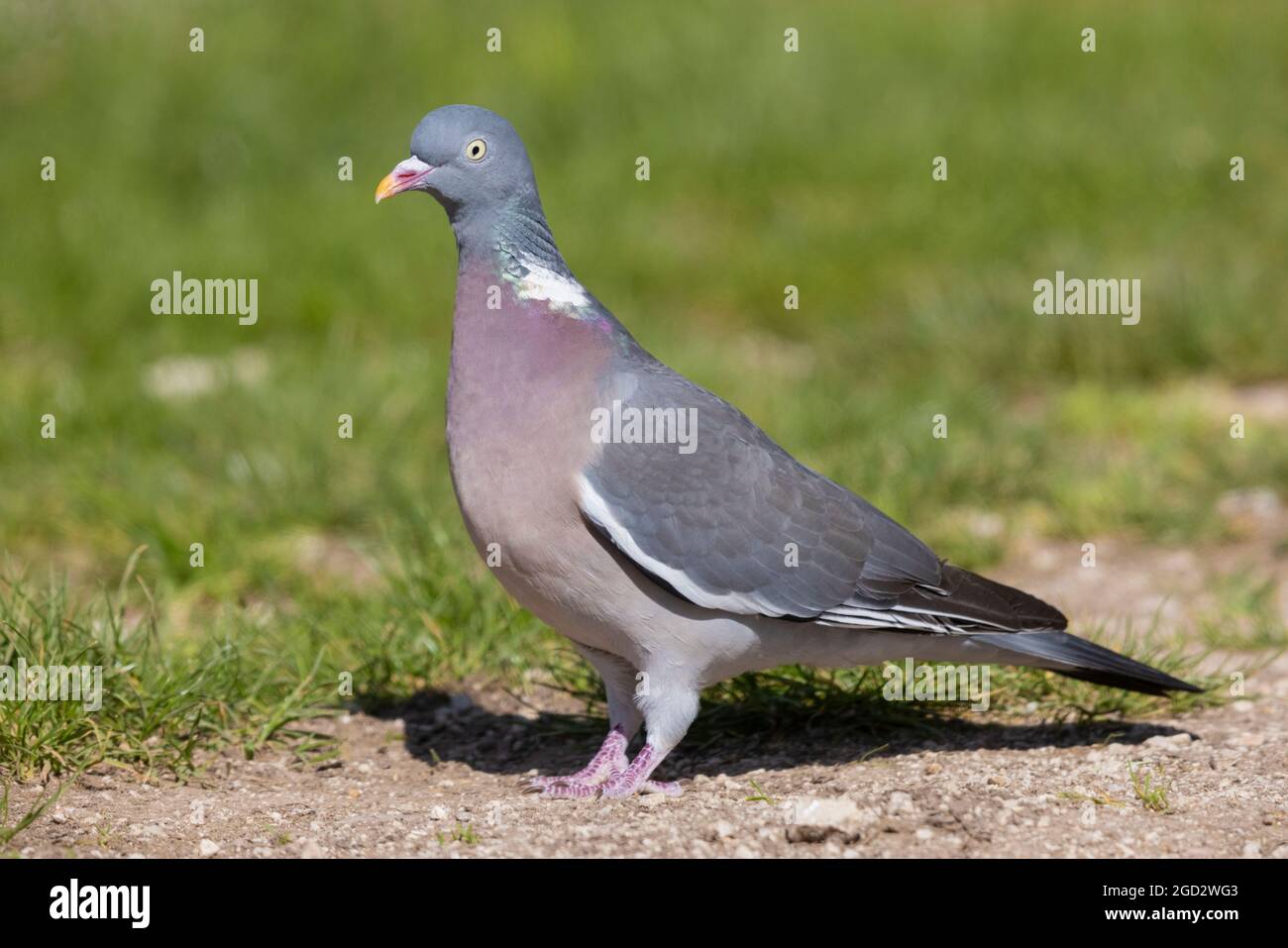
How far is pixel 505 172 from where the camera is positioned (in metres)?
4.25

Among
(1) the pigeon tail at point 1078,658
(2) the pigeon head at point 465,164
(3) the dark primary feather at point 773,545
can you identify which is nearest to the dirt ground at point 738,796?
(1) the pigeon tail at point 1078,658

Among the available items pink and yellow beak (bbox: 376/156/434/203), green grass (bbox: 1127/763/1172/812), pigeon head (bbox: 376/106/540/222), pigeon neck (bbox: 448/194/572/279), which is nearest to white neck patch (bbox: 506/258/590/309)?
pigeon neck (bbox: 448/194/572/279)

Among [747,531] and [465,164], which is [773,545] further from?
[465,164]

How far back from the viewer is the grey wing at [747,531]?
161 inches

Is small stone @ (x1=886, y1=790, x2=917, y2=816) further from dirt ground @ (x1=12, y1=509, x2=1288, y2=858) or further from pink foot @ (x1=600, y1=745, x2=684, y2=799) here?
pink foot @ (x1=600, y1=745, x2=684, y2=799)

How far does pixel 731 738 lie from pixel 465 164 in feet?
6.31

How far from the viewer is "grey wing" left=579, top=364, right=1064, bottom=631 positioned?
13.5 feet

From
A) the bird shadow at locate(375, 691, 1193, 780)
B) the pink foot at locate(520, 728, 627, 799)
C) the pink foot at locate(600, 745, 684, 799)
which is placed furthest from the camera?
the bird shadow at locate(375, 691, 1193, 780)

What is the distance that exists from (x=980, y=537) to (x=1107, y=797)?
98.8 inches

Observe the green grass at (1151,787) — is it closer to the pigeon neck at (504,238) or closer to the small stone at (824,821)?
the small stone at (824,821)

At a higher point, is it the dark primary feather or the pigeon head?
the pigeon head

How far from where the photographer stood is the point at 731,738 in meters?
4.88

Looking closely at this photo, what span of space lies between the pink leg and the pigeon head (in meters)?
1.55

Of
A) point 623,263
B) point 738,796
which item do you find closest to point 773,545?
point 738,796
